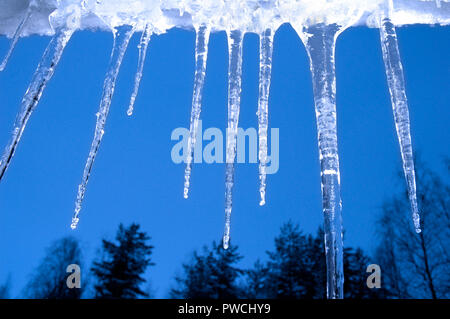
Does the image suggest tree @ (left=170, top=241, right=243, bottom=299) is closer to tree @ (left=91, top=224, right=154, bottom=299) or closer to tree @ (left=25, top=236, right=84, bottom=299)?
tree @ (left=91, top=224, right=154, bottom=299)

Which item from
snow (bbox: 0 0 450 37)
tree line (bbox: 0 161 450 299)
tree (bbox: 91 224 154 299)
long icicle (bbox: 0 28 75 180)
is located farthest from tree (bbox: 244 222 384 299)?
long icicle (bbox: 0 28 75 180)

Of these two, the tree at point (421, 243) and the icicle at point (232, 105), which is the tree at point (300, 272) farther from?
Answer: the icicle at point (232, 105)

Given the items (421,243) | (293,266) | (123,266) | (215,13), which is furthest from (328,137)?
(123,266)

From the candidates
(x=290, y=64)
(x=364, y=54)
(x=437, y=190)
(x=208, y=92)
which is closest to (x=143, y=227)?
(x=208, y=92)

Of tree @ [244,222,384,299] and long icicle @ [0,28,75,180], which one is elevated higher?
tree @ [244,222,384,299]

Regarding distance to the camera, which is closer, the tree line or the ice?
the ice

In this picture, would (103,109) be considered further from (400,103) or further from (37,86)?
(400,103)

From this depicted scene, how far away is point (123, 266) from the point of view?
1623cm

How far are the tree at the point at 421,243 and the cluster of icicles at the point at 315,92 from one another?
1038 centimetres

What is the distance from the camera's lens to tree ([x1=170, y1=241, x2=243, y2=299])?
52.0 feet

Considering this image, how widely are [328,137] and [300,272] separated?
14.5 m

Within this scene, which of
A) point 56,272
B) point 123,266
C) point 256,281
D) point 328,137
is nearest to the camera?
point 328,137

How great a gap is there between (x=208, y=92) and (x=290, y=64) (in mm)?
19647
